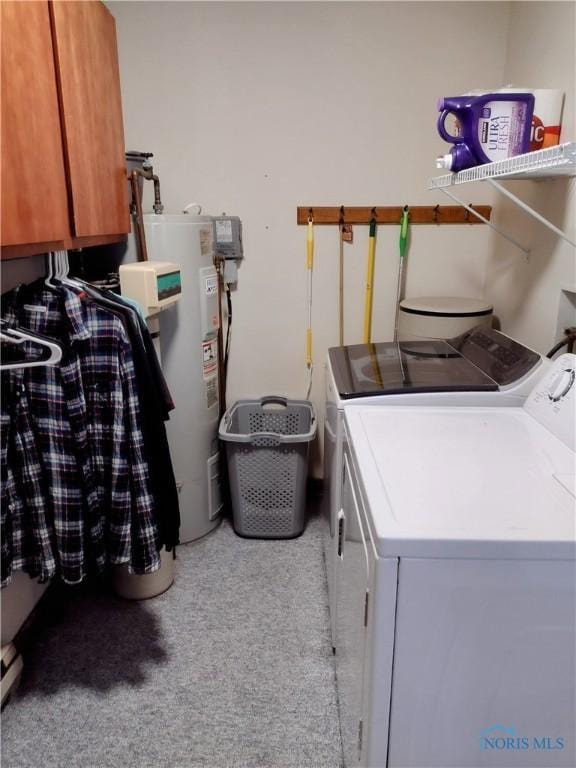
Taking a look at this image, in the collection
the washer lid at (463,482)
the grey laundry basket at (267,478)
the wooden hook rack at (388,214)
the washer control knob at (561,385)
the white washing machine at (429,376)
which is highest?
the wooden hook rack at (388,214)

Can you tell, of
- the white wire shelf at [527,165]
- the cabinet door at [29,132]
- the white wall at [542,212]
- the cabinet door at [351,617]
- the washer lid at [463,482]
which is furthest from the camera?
the white wall at [542,212]

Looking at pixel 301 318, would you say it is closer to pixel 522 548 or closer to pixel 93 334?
pixel 93 334

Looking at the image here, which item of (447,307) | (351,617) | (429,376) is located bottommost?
(351,617)

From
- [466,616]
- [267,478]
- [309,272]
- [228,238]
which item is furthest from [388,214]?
[466,616]

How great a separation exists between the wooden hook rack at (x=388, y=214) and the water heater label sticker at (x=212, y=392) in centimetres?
87

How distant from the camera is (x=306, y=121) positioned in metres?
2.42

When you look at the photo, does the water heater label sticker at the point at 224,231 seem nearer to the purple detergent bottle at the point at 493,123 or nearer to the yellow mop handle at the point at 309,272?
the yellow mop handle at the point at 309,272

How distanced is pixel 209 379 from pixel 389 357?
2.88 feet

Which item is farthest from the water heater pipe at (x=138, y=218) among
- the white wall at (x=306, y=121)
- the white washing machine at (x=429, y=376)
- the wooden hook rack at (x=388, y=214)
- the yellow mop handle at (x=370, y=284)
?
the yellow mop handle at (x=370, y=284)

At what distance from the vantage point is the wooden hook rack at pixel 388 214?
246cm

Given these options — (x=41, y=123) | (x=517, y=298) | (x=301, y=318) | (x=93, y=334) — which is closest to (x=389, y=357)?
(x=517, y=298)

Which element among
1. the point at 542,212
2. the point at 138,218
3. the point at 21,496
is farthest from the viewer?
the point at 138,218

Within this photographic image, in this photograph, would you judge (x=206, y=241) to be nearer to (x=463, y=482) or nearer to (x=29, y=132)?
(x=29, y=132)

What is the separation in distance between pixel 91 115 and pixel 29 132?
0.42m
